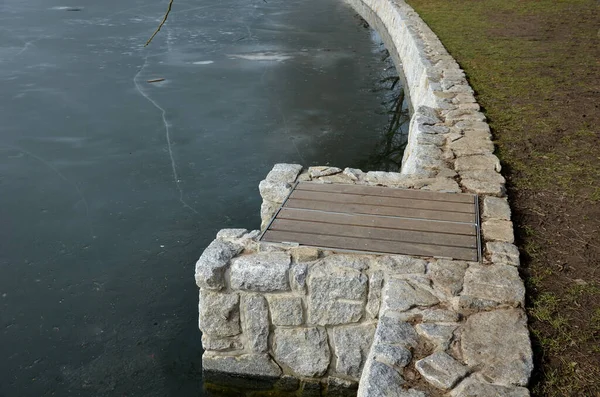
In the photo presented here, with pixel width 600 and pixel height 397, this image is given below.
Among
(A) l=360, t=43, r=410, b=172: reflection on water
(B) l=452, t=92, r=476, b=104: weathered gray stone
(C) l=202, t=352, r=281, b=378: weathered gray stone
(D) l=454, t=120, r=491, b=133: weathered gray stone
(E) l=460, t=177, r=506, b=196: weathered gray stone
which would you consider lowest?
(A) l=360, t=43, r=410, b=172: reflection on water

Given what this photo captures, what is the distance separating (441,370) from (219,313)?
1.44m

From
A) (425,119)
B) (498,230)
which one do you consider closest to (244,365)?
(498,230)

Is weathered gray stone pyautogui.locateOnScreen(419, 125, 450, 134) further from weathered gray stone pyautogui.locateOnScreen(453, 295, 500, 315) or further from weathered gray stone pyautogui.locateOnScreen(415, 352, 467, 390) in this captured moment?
weathered gray stone pyautogui.locateOnScreen(415, 352, 467, 390)

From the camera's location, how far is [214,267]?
3861mm

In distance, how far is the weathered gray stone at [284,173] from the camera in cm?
497

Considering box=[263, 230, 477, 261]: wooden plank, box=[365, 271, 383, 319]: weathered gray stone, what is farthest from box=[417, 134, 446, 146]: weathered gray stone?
box=[365, 271, 383, 319]: weathered gray stone

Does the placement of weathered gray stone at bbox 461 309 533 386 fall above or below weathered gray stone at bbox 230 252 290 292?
above

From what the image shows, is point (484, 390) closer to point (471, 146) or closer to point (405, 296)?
point (405, 296)

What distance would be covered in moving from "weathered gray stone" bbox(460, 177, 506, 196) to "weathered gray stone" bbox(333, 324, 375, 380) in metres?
1.59

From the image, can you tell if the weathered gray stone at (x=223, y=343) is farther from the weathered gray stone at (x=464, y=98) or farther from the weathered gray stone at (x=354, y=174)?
the weathered gray stone at (x=464, y=98)

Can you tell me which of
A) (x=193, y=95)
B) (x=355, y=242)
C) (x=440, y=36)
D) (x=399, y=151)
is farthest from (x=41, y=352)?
(x=440, y=36)

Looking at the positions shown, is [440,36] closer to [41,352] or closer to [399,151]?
[399,151]

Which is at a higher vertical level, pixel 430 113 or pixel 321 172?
pixel 321 172

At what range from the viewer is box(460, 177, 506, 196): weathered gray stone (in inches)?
193
